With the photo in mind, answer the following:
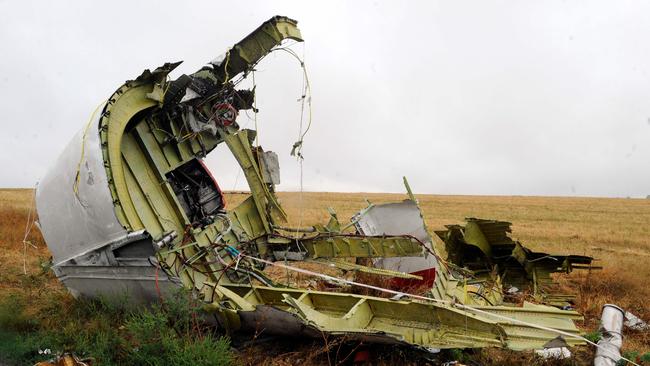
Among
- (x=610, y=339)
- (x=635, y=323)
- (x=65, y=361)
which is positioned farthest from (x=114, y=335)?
(x=635, y=323)

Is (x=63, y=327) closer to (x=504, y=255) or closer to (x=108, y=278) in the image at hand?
(x=108, y=278)

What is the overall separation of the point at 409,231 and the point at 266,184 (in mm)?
2665

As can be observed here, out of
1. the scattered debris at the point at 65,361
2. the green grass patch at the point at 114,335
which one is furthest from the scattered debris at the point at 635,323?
the scattered debris at the point at 65,361

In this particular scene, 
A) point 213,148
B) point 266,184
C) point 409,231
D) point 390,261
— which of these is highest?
point 213,148

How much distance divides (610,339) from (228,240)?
5.47 meters

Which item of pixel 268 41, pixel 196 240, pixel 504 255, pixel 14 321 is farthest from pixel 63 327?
pixel 504 255

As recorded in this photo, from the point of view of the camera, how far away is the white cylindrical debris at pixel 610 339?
5586 mm

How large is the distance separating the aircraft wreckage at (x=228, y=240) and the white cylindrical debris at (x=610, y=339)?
0.55 meters

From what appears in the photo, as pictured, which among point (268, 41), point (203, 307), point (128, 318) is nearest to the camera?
point (203, 307)

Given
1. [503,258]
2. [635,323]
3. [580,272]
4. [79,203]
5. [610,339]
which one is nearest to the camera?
[610,339]

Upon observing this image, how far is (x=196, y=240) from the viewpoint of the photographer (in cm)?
725

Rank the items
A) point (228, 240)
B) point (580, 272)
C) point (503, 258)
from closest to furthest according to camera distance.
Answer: point (228, 240) < point (503, 258) < point (580, 272)

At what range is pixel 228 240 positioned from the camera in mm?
8055

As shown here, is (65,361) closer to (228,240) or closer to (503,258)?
(228,240)
